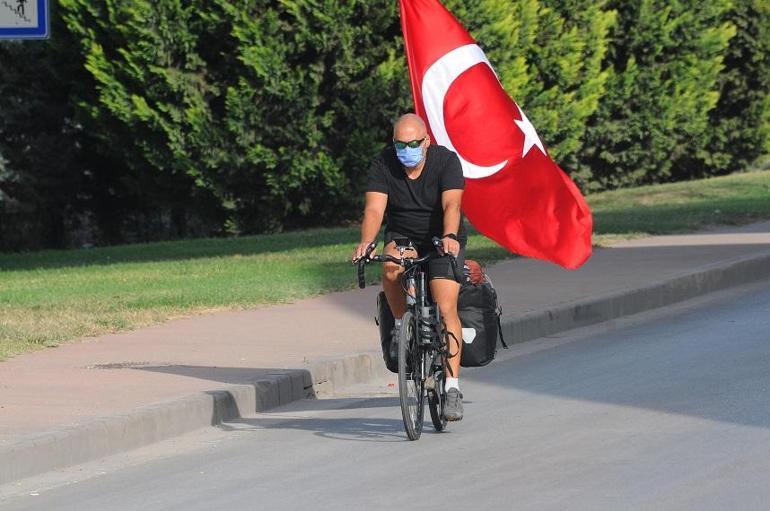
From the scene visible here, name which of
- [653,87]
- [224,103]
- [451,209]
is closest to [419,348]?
[451,209]

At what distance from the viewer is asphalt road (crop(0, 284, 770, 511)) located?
7.30 meters

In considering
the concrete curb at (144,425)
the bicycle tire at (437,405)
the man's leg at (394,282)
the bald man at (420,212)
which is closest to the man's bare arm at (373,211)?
the bald man at (420,212)

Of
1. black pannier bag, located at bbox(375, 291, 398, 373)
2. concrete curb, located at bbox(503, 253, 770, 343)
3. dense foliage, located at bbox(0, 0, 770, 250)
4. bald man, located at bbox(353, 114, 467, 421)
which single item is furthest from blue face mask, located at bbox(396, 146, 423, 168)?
dense foliage, located at bbox(0, 0, 770, 250)

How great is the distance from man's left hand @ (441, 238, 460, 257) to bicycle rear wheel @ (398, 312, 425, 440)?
42 centimetres

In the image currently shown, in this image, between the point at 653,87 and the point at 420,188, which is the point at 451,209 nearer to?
the point at 420,188

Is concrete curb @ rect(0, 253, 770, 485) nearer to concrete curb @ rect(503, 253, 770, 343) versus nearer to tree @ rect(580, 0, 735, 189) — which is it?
concrete curb @ rect(503, 253, 770, 343)

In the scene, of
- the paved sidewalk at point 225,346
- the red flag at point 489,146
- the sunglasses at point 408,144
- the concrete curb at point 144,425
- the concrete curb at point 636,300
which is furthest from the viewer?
the concrete curb at point 636,300

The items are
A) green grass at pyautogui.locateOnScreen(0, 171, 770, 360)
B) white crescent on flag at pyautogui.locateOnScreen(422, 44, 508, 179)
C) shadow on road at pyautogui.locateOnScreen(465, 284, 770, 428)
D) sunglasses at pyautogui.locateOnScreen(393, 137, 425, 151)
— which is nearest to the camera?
sunglasses at pyautogui.locateOnScreen(393, 137, 425, 151)

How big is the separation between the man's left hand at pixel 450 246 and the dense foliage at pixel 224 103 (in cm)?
1612

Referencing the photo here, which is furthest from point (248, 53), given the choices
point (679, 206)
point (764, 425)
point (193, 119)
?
point (764, 425)

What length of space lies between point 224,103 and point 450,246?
56.5 ft

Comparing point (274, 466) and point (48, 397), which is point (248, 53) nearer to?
point (48, 397)

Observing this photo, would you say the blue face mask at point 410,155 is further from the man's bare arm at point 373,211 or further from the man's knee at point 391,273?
the man's knee at point 391,273

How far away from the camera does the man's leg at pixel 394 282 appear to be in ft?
29.9
